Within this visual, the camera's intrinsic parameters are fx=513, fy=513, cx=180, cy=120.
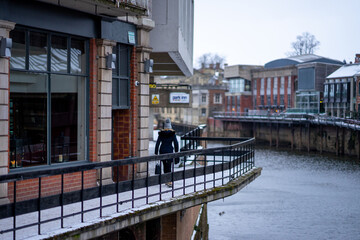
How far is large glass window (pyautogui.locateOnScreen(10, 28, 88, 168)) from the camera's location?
364 inches

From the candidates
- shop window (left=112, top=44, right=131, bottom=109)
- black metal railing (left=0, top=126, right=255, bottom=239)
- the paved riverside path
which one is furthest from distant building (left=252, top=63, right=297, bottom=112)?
the paved riverside path

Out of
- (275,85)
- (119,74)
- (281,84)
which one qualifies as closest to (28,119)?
(119,74)

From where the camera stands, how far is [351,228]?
76.4ft

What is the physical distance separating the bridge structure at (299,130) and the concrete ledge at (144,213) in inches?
1759

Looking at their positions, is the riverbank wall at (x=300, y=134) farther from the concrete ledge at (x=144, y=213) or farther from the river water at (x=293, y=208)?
the concrete ledge at (x=144, y=213)

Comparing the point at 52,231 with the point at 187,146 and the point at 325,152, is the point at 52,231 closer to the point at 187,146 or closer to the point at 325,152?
the point at 187,146

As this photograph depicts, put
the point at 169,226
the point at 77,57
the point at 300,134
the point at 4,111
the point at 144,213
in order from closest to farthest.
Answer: the point at 144,213
the point at 4,111
the point at 77,57
the point at 169,226
the point at 300,134

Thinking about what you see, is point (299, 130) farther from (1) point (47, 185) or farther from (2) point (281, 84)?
(1) point (47, 185)

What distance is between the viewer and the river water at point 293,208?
75.6ft

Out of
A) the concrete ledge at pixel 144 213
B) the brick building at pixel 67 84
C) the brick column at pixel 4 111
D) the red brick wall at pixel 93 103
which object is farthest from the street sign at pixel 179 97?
the brick column at pixel 4 111

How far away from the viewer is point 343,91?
66.4 m

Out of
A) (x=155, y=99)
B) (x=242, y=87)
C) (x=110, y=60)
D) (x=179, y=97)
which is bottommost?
(x=155, y=99)

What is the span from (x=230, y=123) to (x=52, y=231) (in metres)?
78.7

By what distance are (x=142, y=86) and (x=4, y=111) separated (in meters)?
4.44
